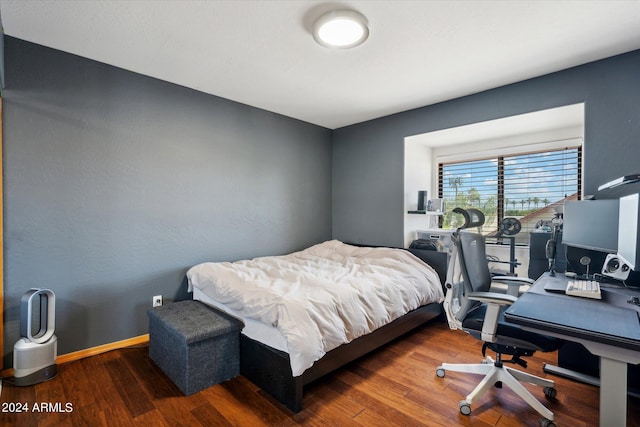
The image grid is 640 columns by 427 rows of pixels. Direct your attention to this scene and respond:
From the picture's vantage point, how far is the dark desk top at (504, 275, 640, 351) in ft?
3.97

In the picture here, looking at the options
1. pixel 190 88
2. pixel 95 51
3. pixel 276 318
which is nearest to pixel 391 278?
pixel 276 318

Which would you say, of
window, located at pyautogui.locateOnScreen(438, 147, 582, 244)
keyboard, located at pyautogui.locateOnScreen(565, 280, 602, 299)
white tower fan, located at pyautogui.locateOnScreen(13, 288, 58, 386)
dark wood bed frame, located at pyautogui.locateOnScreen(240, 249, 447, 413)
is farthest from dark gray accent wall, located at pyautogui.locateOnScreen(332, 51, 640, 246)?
white tower fan, located at pyautogui.locateOnScreen(13, 288, 58, 386)

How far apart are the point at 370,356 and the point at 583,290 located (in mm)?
1550

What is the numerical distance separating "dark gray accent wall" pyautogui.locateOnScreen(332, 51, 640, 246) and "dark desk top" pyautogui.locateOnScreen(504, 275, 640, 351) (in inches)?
52.0

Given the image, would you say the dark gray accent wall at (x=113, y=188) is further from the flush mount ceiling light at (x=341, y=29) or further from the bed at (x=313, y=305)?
the flush mount ceiling light at (x=341, y=29)

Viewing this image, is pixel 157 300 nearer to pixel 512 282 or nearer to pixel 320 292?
pixel 320 292

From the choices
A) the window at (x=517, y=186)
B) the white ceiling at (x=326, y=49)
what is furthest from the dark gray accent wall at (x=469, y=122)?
the window at (x=517, y=186)

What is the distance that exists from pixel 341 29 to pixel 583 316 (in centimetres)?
210

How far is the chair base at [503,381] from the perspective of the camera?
1767mm

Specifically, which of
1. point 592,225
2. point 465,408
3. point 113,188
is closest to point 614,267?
point 592,225

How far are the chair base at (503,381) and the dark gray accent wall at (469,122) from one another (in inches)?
62.5

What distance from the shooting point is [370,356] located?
8.43ft

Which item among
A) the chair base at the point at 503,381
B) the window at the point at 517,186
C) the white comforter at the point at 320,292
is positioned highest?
the window at the point at 517,186

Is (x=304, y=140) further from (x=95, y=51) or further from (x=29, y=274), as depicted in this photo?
(x=29, y=274)
